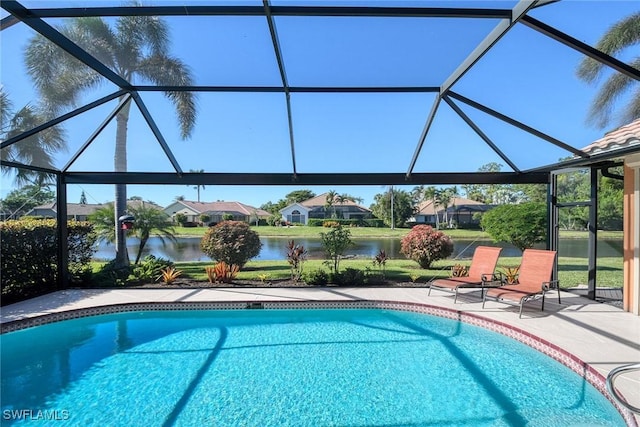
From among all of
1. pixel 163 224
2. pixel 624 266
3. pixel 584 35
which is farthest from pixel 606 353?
pixel 163 224

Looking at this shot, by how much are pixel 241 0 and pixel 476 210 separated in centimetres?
4097

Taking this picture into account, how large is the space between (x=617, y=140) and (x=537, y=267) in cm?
275

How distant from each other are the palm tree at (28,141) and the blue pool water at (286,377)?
11.6 ft

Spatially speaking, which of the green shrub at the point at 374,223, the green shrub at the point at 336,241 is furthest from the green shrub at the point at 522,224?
the green shrub at the point at 374,223

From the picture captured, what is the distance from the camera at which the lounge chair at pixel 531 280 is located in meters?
6.35

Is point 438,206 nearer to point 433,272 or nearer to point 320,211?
point 320,211

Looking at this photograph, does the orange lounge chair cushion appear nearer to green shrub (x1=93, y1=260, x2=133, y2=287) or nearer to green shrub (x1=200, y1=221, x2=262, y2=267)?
green shrub (x1=200, y1=221, x2=262, y2=267)

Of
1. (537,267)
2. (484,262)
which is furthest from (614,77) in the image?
(484,262)

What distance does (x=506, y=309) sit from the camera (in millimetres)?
6742

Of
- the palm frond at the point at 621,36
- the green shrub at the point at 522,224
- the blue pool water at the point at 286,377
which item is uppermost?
the palm frond at the point at 621,36

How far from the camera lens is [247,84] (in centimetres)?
612

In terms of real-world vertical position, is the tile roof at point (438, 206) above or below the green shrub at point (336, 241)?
above

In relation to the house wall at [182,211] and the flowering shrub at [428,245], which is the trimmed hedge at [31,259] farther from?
the house wall at [182,211]

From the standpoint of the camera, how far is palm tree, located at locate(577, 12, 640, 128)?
426 centimetres
